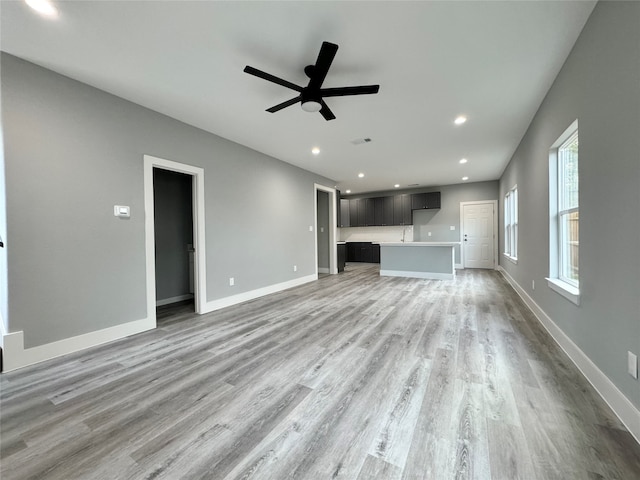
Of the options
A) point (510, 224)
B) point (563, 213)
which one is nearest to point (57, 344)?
point (563, 213)

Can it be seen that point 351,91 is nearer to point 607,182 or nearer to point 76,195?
point 607,182

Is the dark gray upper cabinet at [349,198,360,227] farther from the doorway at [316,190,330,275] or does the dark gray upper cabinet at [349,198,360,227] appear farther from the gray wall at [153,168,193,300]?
the gray wall at [153,168,193,300]

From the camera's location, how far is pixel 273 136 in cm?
400

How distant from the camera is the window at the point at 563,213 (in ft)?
8.02

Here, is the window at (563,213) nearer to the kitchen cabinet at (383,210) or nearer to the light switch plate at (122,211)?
the light switch plate at (122,211)

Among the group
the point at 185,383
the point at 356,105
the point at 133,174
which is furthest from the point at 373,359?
the point at 133,174

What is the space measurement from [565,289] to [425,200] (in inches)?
248

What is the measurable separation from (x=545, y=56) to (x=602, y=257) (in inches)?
71.0

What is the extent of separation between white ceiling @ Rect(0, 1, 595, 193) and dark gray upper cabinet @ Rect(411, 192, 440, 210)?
4.43 metres

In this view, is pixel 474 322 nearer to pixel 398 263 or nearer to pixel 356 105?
pixel 356 105

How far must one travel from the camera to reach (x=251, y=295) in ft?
14.7

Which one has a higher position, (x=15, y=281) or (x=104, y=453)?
(x=15, y=281)

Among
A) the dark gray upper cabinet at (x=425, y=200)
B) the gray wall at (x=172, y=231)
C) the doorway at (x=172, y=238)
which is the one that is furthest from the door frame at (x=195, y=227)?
the dark gray upper cabinet at (x=425, y=200)

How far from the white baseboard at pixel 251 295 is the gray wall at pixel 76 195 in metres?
0.15
